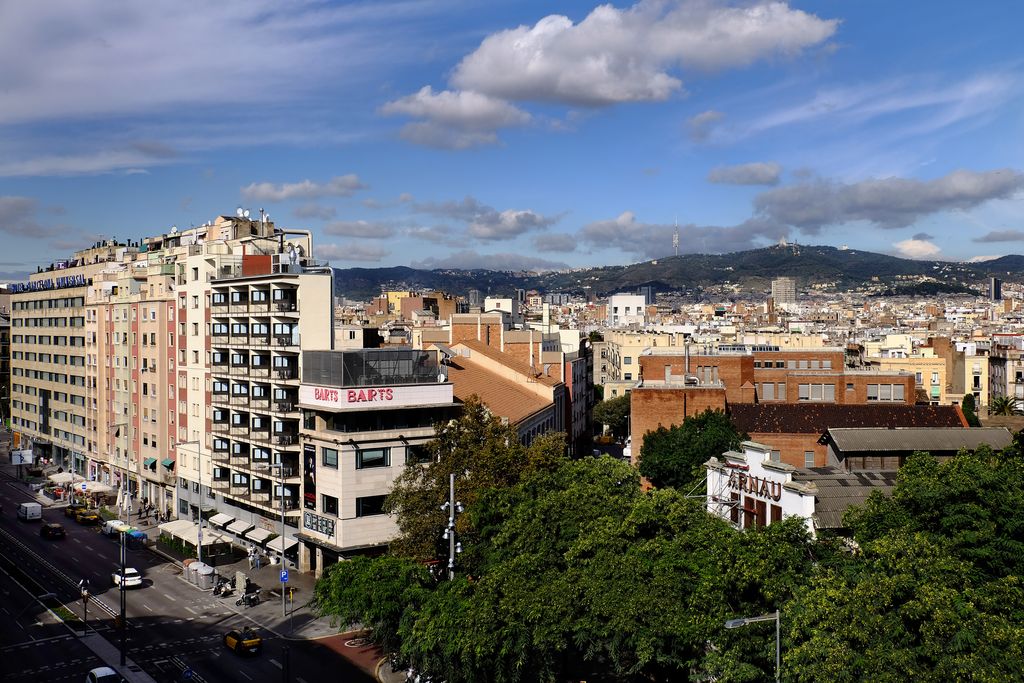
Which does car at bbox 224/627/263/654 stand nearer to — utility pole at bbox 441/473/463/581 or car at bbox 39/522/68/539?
utility pole at bbox 441/473/463/581

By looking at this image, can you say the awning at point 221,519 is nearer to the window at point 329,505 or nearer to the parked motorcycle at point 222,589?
the parked motorcycle at point 222,589

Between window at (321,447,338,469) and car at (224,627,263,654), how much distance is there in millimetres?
11980

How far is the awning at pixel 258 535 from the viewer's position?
67812 mm

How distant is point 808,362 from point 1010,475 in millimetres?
75840

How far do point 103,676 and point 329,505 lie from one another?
1882 centimetres

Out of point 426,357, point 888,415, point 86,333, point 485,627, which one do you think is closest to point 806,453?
point 888,415

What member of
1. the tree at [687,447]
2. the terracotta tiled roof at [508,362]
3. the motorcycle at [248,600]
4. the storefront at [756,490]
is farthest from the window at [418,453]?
the terracotta tiled roof at [508,362]

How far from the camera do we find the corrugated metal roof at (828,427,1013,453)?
5588 centimetres

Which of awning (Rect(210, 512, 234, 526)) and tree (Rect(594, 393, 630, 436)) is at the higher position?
tree (Rect(594, 393, 630, 436))

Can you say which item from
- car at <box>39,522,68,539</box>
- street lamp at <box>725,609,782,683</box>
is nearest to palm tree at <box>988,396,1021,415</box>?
street lamp at <box>725,609,782,683</box>

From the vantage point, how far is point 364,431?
59.2 meters

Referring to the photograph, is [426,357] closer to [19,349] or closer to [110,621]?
[110,621]

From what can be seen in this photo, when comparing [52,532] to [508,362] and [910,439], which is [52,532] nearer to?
[508,362]

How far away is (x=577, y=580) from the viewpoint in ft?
127
